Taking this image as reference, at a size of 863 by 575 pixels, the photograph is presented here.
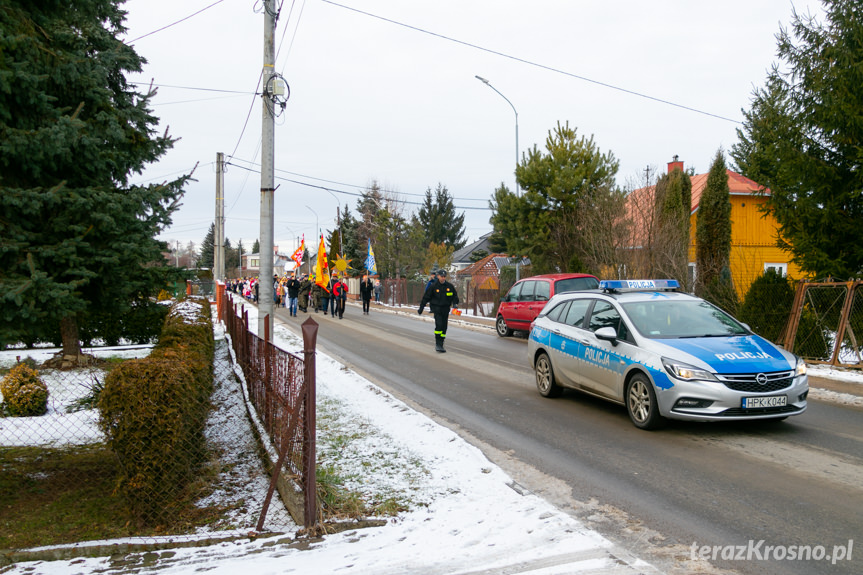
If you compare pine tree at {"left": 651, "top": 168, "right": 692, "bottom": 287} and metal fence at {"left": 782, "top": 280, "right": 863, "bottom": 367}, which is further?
pine tree at {"left": 651, "top": 168, "right": 692, "bottom": 287}

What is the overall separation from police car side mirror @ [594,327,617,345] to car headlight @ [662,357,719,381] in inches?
33.5

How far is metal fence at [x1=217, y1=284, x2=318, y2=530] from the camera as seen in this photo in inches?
172

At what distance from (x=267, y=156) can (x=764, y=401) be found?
30.8 feet

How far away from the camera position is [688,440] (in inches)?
264

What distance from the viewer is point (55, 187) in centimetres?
583

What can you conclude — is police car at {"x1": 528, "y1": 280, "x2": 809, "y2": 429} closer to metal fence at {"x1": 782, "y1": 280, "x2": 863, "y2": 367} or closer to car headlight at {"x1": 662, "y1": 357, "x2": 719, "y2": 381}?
car headlight at {"x1": 662, "y1": 357, "x2": 719, "y2": 381}

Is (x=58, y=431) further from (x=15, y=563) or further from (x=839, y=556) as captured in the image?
(x=839, y=556)

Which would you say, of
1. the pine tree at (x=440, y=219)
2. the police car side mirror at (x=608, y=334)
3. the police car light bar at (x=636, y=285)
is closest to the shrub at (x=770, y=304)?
the police car light bar at (x=636, y=285)

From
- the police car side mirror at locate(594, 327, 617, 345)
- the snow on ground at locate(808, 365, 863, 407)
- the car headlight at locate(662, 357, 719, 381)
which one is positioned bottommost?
the snow on ground at locate(808, 365, 863, 407)

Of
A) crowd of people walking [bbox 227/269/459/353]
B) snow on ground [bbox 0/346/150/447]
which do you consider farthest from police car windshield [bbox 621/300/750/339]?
crowd of people walking [bbox 227/269/459/353]

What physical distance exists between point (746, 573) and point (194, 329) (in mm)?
7761

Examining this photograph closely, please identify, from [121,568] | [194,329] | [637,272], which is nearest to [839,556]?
[121,568]

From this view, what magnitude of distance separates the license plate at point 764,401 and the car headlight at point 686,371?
1.36ft

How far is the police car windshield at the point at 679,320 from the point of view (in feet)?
24.5
